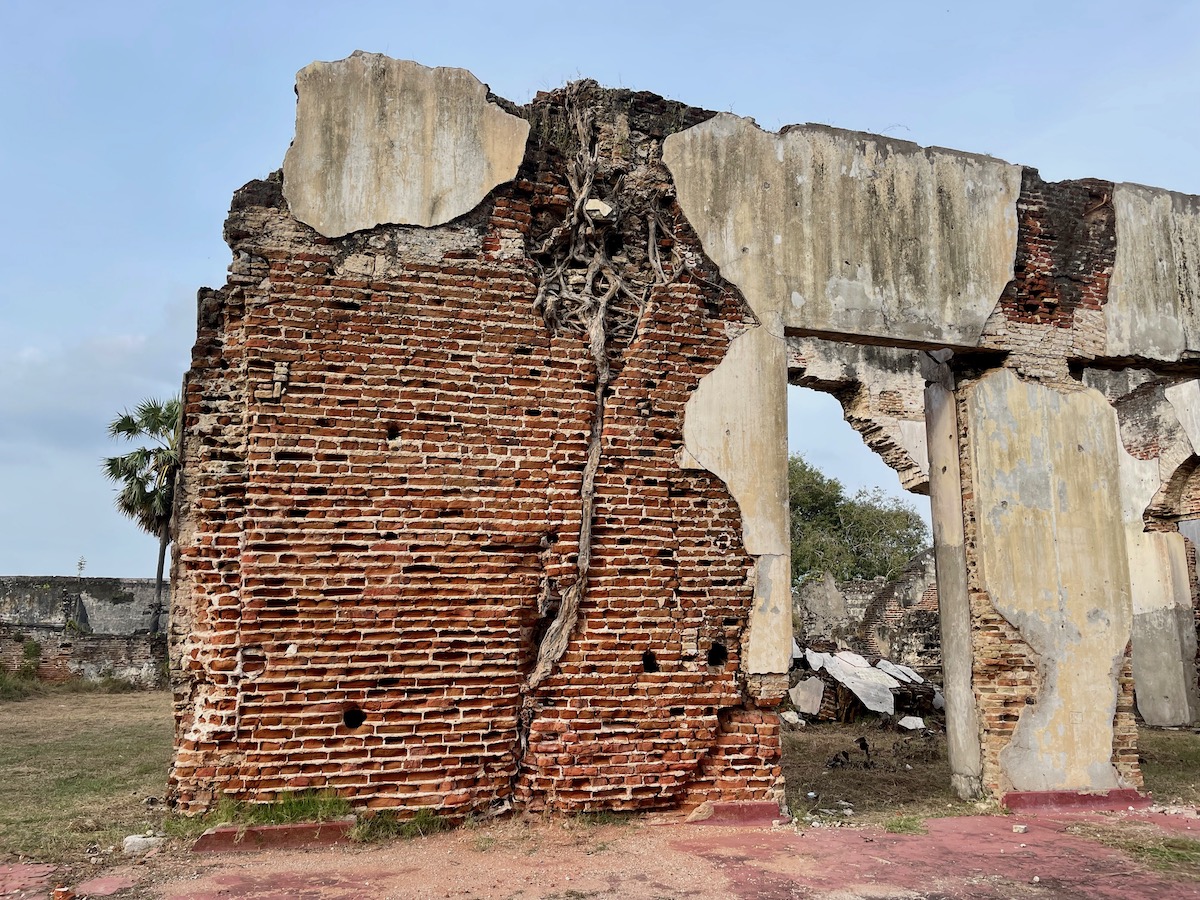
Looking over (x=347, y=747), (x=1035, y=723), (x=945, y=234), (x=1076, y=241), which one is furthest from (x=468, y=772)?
(x=1076, y=241)

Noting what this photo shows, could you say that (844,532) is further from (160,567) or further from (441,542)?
(441,542)

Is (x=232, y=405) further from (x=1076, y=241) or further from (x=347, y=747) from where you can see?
(x=1076, y=241)

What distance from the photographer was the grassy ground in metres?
5.22

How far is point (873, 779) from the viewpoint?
25.6 ft

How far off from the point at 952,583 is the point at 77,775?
715cm

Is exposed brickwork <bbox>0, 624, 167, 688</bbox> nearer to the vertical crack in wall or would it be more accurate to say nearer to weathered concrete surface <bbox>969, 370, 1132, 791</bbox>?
the vertical crack in wall

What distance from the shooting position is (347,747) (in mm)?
5148

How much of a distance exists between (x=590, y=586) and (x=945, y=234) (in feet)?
12.6

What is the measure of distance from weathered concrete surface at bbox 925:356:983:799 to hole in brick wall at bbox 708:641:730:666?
6.50 feet

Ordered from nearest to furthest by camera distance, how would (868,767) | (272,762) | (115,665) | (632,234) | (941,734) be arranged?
1. (272,762)
2. (632,234)
3. (868,767)
4. (941,734)
5. (115,665)

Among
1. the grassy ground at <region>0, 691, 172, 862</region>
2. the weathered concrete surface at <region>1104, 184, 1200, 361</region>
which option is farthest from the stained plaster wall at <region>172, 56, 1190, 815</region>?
the grassy ground at <region>0, 691, 172, 862</region>

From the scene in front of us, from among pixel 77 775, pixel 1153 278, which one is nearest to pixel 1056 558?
pixel 1153 278

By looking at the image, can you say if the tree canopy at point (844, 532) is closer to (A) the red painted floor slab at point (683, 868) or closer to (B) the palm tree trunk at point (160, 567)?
(B) the palm tree trunk at point (160, 567)

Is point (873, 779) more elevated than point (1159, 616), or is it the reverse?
point (1159, 616)
